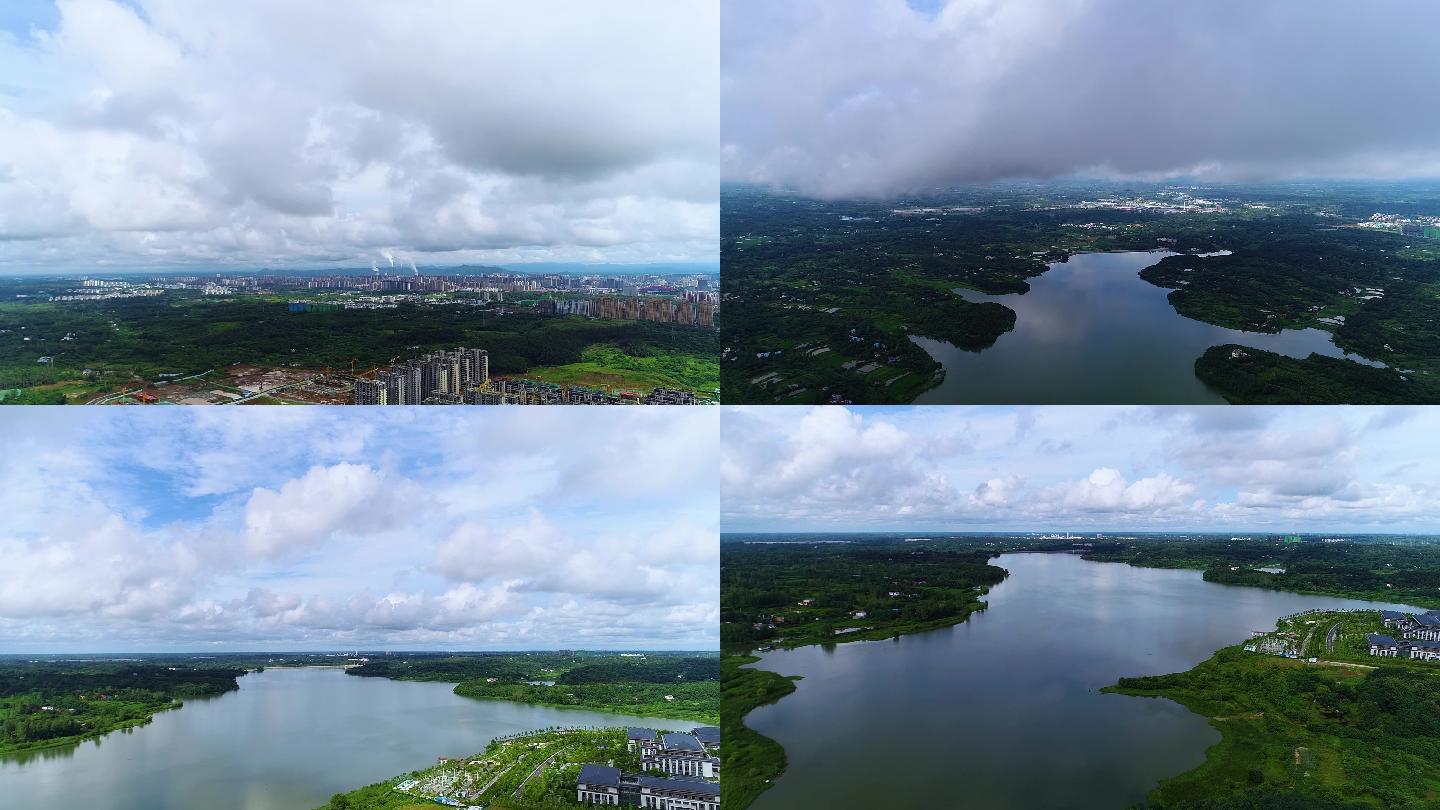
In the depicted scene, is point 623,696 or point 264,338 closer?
point 264,338

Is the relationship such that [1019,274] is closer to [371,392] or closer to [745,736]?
[745,736]

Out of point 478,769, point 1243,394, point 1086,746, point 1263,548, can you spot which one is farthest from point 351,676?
point 1263,548

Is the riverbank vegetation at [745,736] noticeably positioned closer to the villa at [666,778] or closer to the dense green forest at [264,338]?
the villa at [666,778]

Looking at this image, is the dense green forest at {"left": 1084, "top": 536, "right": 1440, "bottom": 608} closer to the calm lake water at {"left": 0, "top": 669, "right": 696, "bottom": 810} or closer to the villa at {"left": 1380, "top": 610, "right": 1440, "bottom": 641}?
the villa at {"left": 1380, "top": 610, "right": 1440, "bottom": 641}

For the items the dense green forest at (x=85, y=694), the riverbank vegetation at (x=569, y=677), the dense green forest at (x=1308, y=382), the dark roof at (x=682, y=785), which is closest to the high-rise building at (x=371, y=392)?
the riverbank vegetation at (x=569, y=677)

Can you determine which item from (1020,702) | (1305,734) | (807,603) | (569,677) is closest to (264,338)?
(569,677)

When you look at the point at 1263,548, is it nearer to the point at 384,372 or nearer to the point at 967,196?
the point at 967,196

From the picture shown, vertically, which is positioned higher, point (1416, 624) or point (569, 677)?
point (1416, 624)
